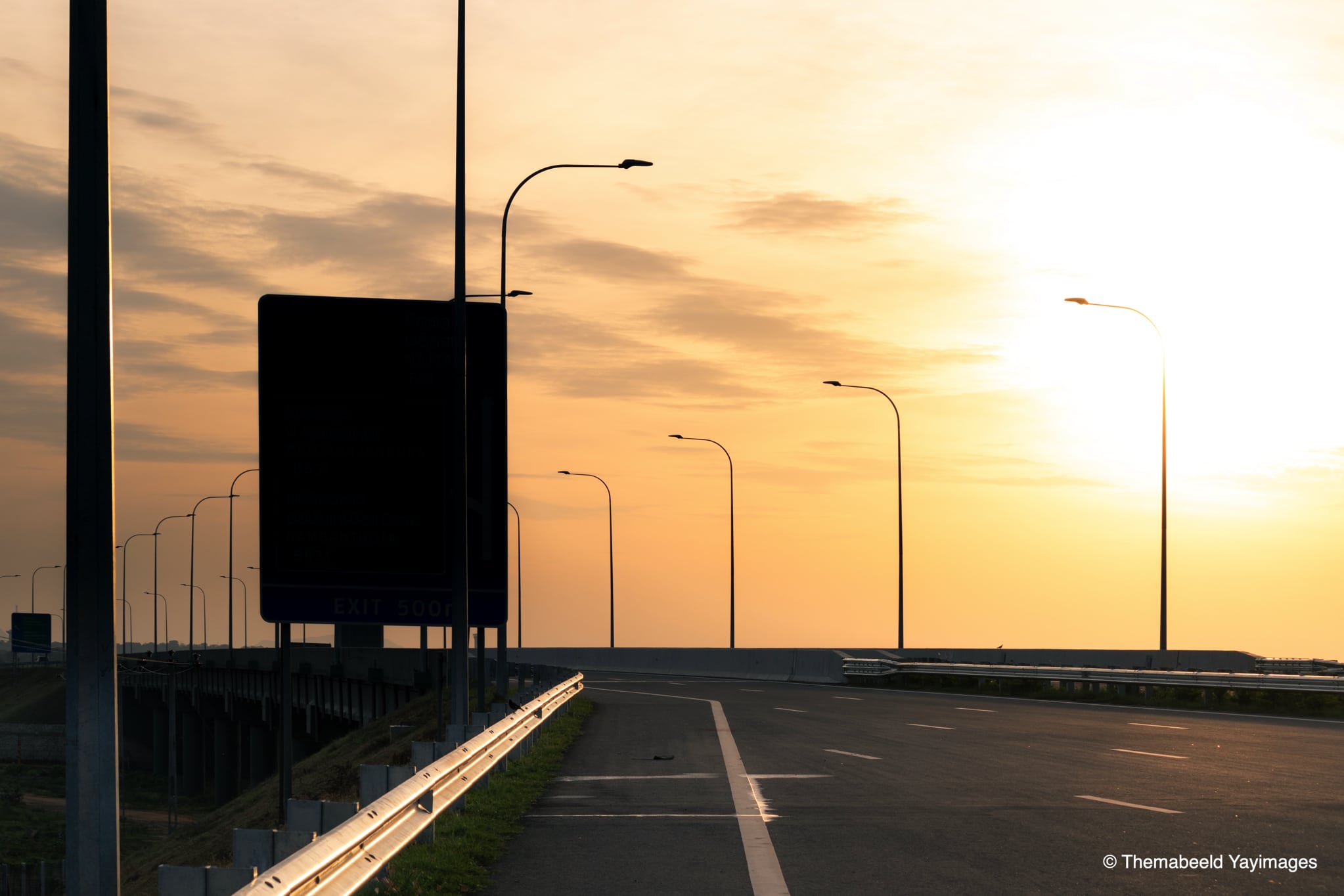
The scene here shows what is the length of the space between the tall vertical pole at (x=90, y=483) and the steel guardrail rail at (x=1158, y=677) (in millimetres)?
28491

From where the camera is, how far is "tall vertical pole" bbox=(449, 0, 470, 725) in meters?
19.8

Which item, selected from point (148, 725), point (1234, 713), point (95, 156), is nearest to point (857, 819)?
point (95, 156)

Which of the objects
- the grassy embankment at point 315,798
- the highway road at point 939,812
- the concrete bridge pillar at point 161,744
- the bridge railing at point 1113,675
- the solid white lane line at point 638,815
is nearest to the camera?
the highway road at point 939,812

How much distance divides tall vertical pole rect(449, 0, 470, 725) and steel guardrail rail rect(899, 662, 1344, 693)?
63.5 ft

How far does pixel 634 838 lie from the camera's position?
41.5 feet

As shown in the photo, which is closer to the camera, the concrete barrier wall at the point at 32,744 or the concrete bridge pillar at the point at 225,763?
the concrete bridge pillar at the point at 225,763

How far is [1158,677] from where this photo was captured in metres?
36.4

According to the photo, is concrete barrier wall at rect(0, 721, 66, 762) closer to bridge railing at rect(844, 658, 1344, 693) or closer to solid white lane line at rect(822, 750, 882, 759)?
bridge railing at rect(844, 658, 1344, 693)

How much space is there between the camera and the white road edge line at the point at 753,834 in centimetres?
1024

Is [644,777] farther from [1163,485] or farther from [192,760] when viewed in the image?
[192,760]

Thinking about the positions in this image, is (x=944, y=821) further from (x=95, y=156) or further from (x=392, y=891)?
(x=95, y=156)

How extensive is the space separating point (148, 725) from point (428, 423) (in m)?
119

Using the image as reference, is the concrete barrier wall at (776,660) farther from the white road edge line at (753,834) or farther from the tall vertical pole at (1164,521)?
the white road edge line at (753,834)

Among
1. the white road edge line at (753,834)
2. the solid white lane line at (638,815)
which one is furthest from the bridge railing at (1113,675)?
the solid white lane line at (638,815)
